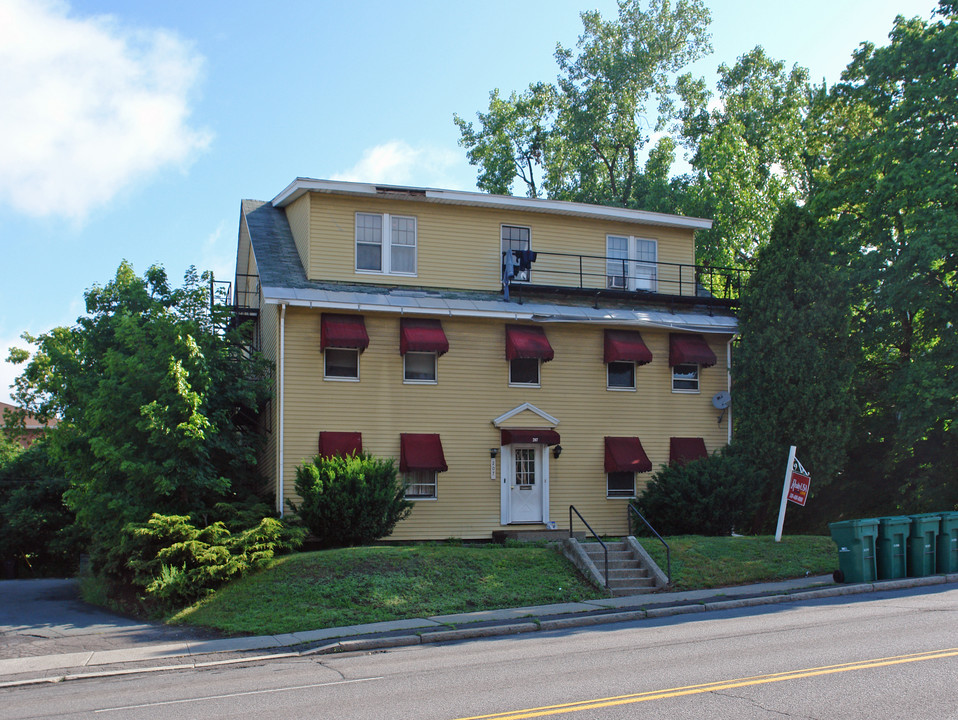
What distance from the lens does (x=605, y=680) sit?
32.9 feet

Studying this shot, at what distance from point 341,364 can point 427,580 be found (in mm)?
7406

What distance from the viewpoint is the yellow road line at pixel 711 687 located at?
862 centimetres

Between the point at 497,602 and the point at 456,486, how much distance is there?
6.89 m

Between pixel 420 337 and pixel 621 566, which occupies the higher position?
pixel 420 337

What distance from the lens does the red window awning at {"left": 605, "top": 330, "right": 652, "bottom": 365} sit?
24797mm

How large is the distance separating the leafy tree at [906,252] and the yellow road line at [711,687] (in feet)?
51.2

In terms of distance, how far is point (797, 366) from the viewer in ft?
81.1

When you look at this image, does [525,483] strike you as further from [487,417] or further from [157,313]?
[157,313]

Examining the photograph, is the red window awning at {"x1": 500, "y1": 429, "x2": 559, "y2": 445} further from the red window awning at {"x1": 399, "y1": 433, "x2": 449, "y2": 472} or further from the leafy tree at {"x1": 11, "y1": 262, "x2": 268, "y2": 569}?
the leafy tree at {"x1": 11, "y1": 262, "x2": 268, "y2": 569}

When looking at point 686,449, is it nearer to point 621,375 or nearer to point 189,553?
point 621,375

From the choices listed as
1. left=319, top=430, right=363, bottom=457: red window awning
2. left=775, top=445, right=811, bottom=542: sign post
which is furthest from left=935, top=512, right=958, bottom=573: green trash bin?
left=319, top=430, right=363, bottom=457: red window awning

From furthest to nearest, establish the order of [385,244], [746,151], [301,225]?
[746,151] < [301,225] < [385,244]

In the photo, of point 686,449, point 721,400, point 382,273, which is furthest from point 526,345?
point 721,400

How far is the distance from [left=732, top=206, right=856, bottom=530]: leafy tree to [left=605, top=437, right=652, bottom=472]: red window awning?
2.91 meters
